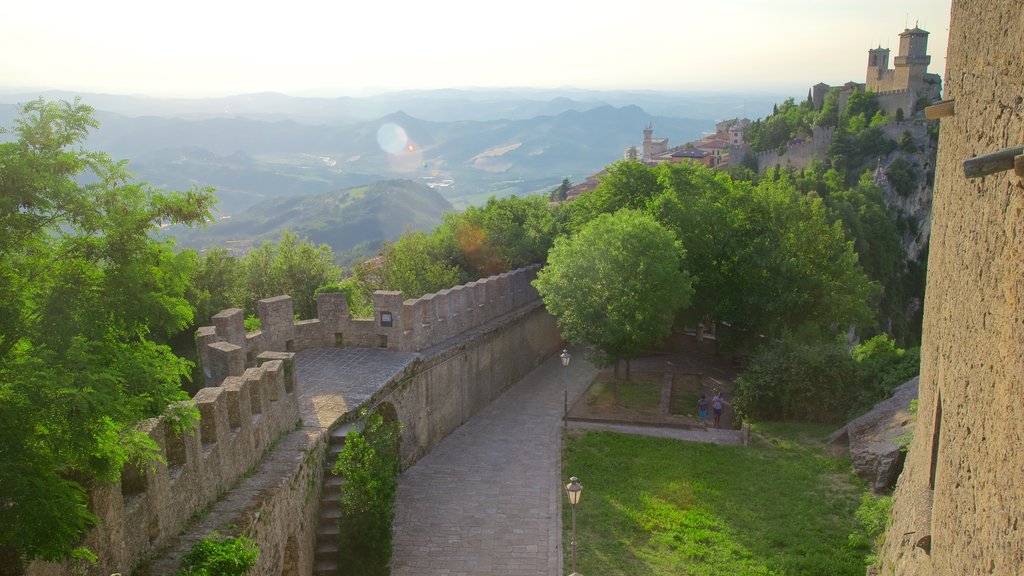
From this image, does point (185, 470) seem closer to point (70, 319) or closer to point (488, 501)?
point (70, 319)

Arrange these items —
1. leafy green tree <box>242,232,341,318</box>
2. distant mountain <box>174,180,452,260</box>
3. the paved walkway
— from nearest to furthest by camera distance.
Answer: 1. the paved walkway
2. leafy green tree <box>242,232,341,318</box>
3. distant mountain <box>174,180,452,260</box>

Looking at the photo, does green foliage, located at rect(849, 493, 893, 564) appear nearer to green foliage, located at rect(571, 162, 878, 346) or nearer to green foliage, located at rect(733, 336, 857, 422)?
green foliage, located at rect(733, 336, 857, 422)

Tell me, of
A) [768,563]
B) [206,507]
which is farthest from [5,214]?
[768,563]

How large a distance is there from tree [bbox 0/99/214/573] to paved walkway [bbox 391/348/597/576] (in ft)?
19.4

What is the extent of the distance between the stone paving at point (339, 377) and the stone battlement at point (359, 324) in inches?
11.8

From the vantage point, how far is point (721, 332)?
23.2 metres

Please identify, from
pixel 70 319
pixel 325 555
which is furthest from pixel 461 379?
pixel 70 319

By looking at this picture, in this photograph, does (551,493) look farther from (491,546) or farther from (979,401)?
(979,401)

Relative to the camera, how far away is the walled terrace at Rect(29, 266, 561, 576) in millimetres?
7500

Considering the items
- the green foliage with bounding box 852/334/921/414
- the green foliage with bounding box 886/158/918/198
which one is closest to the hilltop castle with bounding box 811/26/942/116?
the green foliage with bounding box 886/158/918/198

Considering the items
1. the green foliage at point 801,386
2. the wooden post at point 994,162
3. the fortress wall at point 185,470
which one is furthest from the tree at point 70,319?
the green foliage at point 801,386

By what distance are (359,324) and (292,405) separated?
4.54 m

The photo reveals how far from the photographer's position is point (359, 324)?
16.0 metres

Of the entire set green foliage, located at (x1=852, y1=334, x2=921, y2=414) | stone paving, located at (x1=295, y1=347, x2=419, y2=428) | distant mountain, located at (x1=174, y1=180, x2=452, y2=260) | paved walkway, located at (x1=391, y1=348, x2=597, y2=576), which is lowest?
distant mountain, located at (x1=174, y1=180, x2=452, y2=260)
